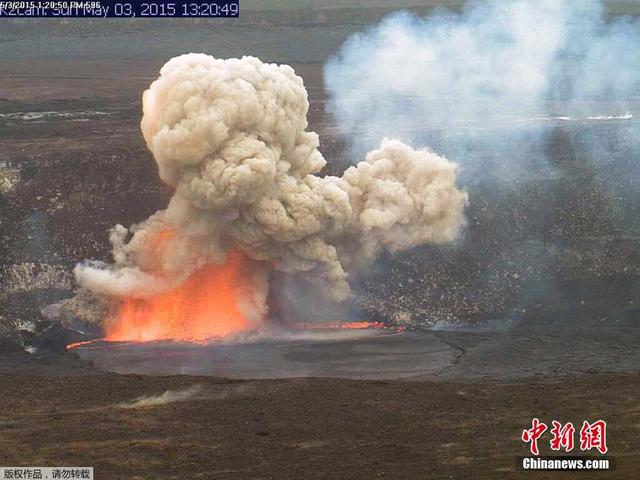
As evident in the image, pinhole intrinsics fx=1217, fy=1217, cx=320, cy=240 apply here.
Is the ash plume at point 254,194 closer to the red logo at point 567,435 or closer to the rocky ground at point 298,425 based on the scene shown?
the rocky ground at point 298,425

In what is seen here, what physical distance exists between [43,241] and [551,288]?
70.5 feet

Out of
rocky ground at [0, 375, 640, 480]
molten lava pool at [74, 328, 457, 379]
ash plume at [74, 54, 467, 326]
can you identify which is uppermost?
ash plume at [74, 54, 467, 326]

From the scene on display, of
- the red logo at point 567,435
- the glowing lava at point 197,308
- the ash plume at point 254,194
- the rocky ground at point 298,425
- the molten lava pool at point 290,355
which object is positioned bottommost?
the red logo at point 567,435

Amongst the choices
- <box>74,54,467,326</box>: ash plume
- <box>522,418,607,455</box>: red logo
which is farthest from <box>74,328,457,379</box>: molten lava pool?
<box>522,418,607,455</box>: red logo

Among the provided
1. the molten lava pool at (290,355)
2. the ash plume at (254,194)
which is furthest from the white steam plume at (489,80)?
the molten lava pool at (290,355)

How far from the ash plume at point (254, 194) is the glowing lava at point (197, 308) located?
1.62 ft

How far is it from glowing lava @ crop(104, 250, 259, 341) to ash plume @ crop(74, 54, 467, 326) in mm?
495

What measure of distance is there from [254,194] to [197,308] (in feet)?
18.3

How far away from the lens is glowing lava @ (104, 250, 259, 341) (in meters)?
47.1

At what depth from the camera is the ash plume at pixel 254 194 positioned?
44406mm

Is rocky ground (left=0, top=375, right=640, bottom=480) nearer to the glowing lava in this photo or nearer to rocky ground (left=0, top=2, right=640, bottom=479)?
rocky ground (left=0, top=2, right=640, bottom=479)

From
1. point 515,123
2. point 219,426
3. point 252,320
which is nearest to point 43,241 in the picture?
point 252,320

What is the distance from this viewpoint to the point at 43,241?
168 feet

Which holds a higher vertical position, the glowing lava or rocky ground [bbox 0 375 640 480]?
the glowing lava
